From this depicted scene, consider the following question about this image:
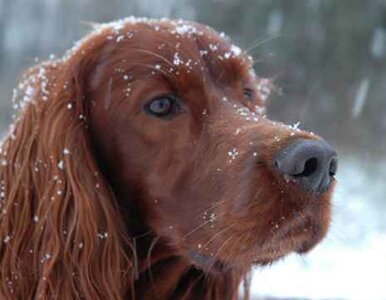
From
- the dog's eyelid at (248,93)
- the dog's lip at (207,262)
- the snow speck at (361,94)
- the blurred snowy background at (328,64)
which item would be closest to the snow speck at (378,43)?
the blurred snowy background at (328,64)

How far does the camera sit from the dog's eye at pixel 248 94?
141 inches

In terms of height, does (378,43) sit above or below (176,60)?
above

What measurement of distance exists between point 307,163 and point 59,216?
3.21 ft

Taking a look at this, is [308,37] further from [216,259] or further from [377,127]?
[216,259]

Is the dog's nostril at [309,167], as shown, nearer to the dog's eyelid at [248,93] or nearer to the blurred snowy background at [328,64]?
the dog's eyelid at [248,93]

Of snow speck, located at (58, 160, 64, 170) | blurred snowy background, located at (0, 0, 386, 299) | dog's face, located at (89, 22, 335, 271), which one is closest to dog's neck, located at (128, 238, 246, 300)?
dog's face, located at (89, 22, 335, 271)

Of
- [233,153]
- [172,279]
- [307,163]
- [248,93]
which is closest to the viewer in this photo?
[307,163]

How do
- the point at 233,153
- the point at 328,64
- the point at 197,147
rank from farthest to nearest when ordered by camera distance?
the point at 328,64
the point at 197,147
the point at 233,153

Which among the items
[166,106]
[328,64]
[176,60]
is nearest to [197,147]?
[166,106]

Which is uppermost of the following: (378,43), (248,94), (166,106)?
(378,43)

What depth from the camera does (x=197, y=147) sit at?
10.7 feet

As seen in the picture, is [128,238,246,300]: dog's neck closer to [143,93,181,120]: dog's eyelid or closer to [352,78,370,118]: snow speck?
[143,93,181,120]: dog's eyelid

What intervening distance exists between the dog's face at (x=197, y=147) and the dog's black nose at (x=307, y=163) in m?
0.02

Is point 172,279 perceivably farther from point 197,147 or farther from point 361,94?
point 361,94
